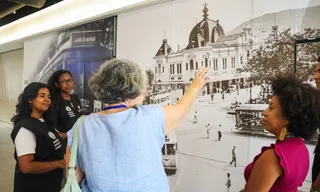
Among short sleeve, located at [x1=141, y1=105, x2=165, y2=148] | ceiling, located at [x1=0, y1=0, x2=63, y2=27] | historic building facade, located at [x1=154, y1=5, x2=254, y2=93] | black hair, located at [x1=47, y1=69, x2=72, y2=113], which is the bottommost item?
short sleeve, located at [x1=141, y1=105, x2=165, y2=148]

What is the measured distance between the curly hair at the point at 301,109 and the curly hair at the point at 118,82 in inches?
27.3

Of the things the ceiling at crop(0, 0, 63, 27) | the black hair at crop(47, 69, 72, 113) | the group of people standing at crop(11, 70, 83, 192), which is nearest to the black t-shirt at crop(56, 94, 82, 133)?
the black hair at crop(47, 69, 72, 113)

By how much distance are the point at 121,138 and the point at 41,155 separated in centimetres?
106

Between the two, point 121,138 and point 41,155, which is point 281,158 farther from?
point 41,155

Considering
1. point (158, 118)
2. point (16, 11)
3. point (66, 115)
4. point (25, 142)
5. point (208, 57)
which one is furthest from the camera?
point (16, 11)

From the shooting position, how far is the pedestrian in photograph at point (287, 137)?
1.17 meters

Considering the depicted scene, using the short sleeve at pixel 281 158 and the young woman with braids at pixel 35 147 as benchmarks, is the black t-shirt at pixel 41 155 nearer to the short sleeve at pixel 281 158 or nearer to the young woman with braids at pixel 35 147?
the young woman with braids at pixel 35 147

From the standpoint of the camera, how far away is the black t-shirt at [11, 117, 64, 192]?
1.92 meters

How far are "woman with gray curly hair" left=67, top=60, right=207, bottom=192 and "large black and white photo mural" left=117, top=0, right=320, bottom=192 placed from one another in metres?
1.49

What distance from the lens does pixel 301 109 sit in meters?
1.24

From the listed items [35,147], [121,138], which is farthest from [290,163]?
[35,147]

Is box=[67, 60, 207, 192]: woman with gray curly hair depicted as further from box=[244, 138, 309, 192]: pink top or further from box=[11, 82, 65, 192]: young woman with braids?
box=[11, 82, 65, 192]: young woman with braids

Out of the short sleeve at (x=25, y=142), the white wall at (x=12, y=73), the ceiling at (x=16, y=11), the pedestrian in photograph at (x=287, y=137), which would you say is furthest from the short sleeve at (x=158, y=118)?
the white wall at (x=12, y=73)

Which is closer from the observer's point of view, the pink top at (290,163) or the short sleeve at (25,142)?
the pink top at (290,163)
